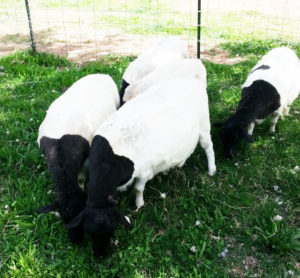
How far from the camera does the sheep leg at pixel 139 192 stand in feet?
12.7

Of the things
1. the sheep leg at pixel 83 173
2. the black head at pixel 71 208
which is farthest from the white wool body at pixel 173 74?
the black head at pixel 71 208

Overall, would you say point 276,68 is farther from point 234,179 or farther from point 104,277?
point 104,277

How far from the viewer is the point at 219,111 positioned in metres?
5.68

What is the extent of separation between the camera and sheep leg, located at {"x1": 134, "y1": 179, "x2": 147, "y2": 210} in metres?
3.86

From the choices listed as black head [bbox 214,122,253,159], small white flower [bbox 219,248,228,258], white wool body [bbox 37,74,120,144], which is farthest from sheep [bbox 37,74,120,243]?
black head [bbox 214,122,253,159]

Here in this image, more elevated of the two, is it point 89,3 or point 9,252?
point 89,3

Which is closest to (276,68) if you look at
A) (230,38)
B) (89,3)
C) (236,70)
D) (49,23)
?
(236,70)

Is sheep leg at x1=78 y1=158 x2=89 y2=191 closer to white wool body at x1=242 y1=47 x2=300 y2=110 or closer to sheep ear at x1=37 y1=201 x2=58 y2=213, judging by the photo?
sheep ear at x1=37 y1=201 x2=58 y2=213

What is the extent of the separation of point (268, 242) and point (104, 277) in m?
1.59

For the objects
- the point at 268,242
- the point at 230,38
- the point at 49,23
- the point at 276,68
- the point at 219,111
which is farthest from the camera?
the point at 49,23

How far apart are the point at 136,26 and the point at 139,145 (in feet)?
23.1

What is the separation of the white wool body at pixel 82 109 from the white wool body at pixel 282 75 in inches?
81.9

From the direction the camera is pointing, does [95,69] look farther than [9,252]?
Yes

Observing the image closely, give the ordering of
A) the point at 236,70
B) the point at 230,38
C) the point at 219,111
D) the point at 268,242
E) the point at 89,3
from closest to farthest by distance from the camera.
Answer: the point at 268,242
the point at 219,111
the point at 236,70
the point at 230,38
the point at 89,3
